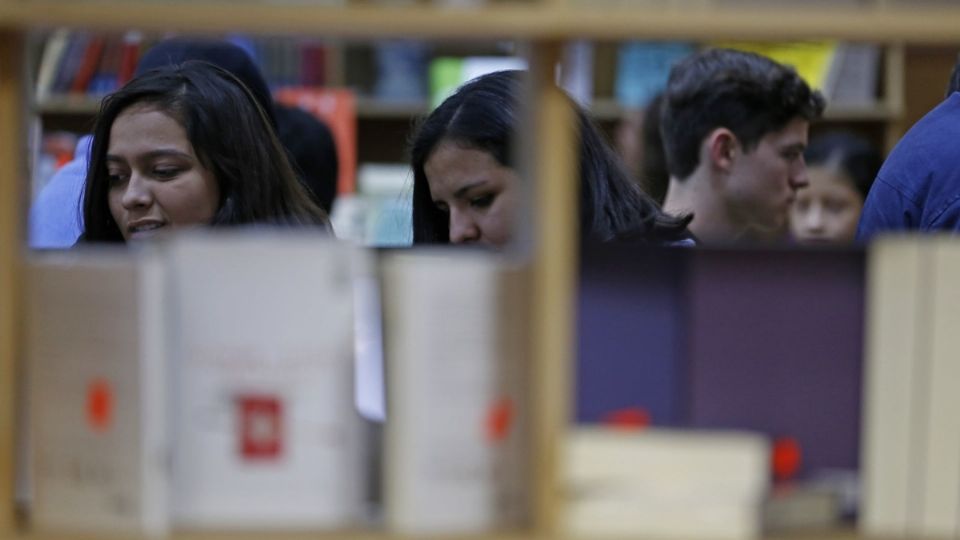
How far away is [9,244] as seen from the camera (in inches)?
63.7

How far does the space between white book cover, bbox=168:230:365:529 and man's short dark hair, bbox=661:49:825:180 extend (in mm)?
2043

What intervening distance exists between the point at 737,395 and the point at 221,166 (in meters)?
1.28

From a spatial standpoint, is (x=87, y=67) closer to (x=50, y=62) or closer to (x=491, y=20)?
(x=50, y=62)

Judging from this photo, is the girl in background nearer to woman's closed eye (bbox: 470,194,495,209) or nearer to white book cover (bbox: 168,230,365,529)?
woman's closed eye (bbox: 470,194,495,209)

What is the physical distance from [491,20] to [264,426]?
0.47 meters

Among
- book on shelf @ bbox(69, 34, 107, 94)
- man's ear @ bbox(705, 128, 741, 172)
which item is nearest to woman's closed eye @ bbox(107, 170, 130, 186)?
man's ear @ bbox(705, 128, 741, 172)

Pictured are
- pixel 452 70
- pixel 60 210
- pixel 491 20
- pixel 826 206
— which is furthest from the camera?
pixel 452 70

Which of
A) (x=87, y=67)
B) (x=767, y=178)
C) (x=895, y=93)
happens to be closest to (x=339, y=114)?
(x=87, y=67)

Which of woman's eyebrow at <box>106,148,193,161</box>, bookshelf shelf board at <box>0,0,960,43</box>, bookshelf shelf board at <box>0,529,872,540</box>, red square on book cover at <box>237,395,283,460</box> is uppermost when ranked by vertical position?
bookshelf shelf board at <box>0,0,960,43</box>

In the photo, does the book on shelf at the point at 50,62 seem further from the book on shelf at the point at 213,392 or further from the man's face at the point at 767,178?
the book on shelf at the point at 213,392

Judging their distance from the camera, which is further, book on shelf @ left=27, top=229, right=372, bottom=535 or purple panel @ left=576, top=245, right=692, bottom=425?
purple panel @ left=576, top=245, right=692, bottom=425

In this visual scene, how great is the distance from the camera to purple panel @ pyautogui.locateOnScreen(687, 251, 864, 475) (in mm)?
1686

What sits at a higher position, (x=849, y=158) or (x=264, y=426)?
(x=849, y=158)

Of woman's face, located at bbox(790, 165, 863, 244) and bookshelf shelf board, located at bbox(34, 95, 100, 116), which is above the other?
bookshelf shelf board, located at bbox(34, 95, 100, 116)
